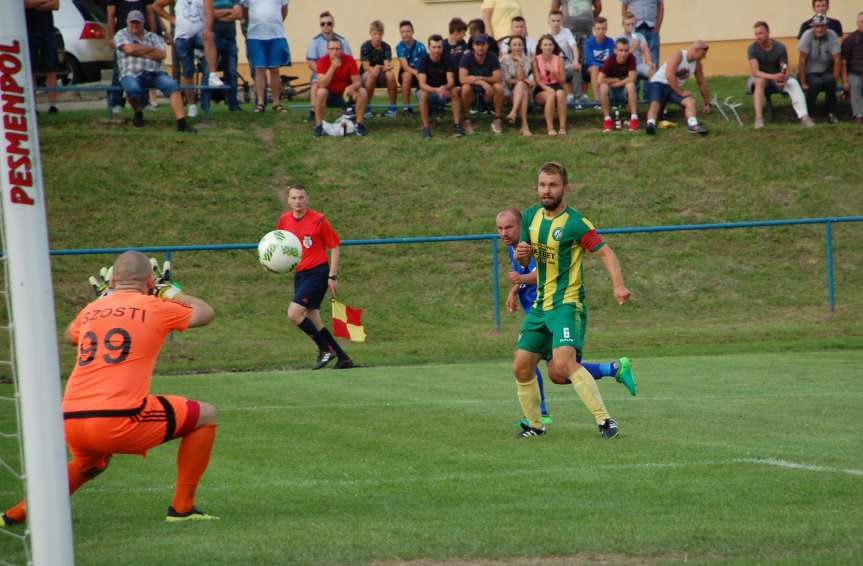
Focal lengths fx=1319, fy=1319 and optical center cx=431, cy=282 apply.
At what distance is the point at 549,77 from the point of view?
25.7m

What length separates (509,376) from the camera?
611 inches

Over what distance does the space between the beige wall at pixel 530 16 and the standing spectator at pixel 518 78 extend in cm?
700

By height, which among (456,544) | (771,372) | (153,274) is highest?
(153,274)

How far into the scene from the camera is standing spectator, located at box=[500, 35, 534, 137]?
996 inches

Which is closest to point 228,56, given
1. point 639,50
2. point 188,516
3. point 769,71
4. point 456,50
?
point 456,50

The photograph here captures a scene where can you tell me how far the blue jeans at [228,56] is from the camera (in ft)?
87.3

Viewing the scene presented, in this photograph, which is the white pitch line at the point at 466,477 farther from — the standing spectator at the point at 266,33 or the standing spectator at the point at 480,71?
the standing spectator at the point at 266,33

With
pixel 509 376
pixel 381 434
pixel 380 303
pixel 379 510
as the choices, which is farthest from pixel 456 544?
pixel 380 303

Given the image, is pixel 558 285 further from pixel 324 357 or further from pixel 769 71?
pixel 769 71

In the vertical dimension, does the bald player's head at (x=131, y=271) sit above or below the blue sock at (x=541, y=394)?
above

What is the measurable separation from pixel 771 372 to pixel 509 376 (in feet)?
9.87

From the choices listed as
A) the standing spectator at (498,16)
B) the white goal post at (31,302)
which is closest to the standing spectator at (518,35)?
the standing spectator at (498,16)

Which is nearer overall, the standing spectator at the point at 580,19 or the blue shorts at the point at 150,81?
the blue shorts at the point at 150,81

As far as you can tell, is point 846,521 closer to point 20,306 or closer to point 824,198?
point 20,306
